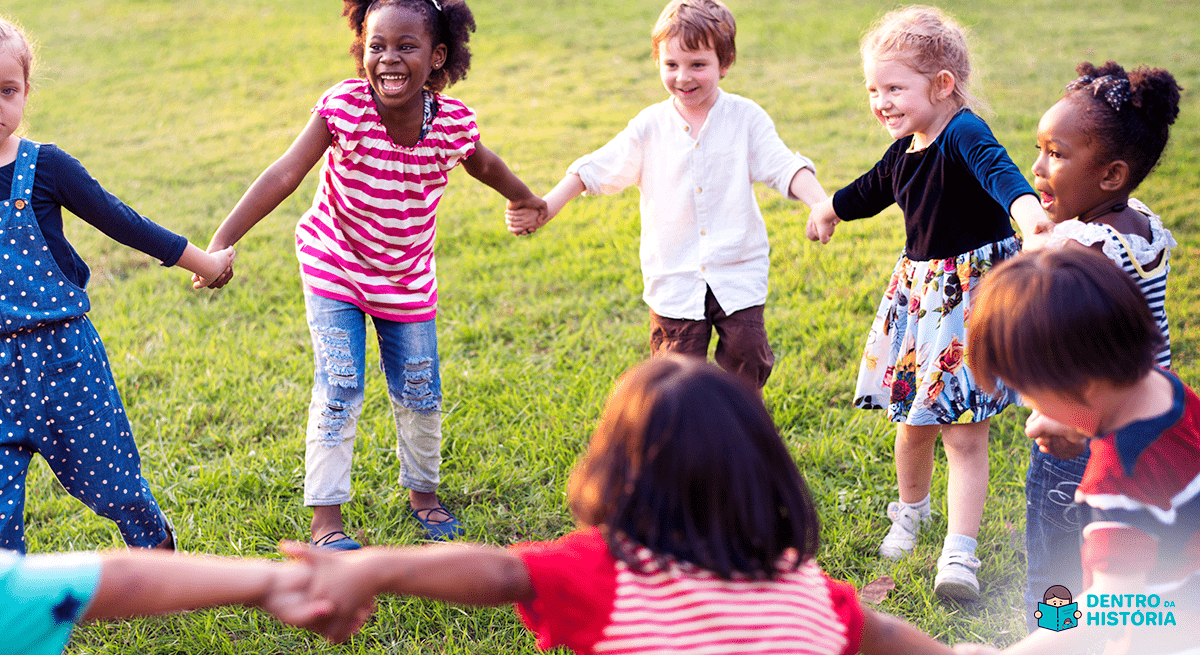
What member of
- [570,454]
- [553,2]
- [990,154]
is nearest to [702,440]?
[990,154]

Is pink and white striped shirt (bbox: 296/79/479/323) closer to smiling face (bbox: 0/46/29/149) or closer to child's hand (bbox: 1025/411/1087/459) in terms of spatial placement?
smiling face (bbox: 0/46/29/149)

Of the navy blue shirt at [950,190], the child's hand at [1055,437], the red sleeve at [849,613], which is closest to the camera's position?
the red sleeve at [849,613]

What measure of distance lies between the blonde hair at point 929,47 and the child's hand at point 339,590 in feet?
7.56

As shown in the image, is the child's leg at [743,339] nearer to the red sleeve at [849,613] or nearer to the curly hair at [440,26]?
the curly hair at [440,26]

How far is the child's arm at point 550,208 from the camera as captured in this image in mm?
3582

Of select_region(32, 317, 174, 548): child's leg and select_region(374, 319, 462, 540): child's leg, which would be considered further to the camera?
select_region(374, 319, 462, 540): child's leg

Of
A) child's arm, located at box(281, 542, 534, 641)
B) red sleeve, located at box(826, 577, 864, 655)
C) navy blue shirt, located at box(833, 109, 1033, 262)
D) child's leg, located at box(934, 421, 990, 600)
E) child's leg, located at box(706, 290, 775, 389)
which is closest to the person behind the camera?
child's arm, located at box(281, 542, 534, 641)

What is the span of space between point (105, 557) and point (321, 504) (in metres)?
1.77

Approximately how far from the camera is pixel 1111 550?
170 cm

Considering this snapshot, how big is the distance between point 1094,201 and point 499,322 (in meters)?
3.11

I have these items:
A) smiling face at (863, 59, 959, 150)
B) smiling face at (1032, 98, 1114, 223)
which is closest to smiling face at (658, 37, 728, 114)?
smiling face at (863, 59, 959, 150)

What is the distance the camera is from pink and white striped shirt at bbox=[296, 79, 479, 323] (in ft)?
10.2

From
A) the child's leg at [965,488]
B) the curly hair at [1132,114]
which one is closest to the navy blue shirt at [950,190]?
the curly hair at [1132,114]

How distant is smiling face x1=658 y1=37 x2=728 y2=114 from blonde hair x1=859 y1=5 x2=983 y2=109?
548mm
